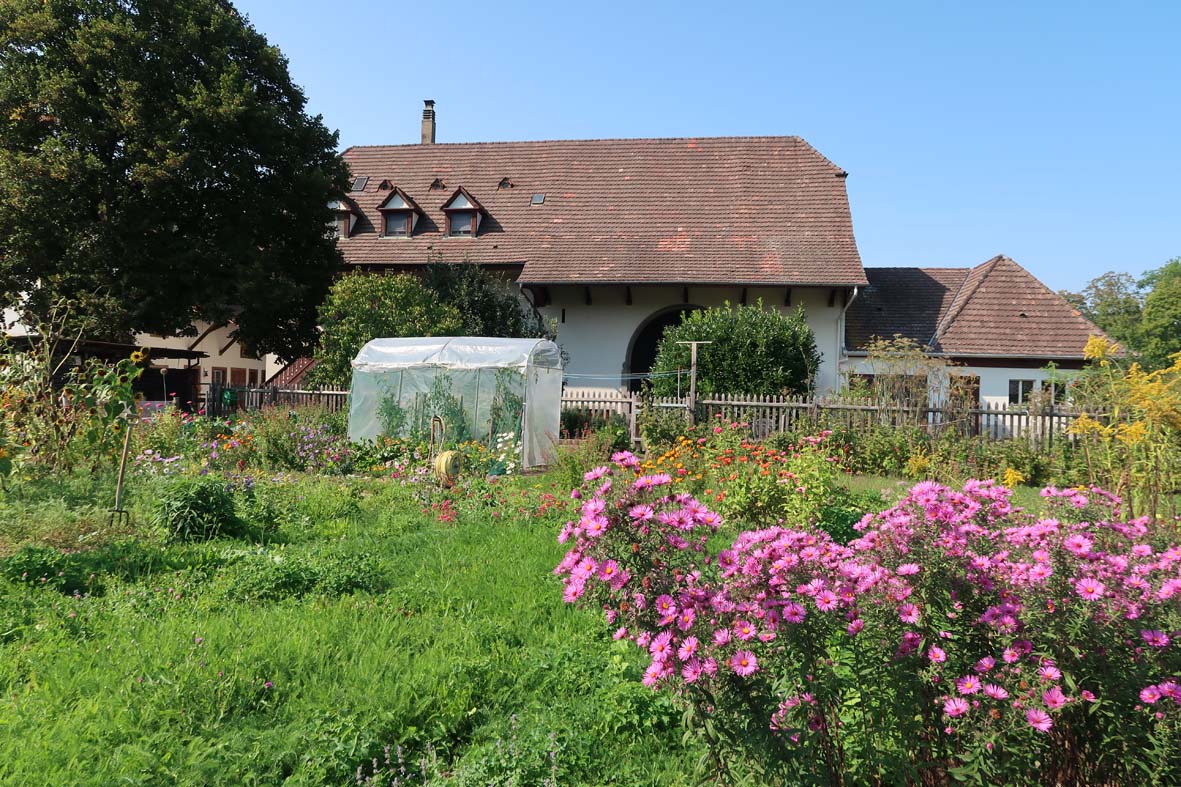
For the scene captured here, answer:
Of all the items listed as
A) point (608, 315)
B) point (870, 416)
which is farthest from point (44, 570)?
point (608, 315)

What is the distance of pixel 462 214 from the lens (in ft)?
78.9

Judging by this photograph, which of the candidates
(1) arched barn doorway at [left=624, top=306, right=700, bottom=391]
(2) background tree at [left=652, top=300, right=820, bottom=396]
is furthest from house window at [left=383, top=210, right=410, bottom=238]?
(2) background tree at [left=652, top=300, right=820, bottom=396]

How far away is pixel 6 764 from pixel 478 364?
1048 centimetres

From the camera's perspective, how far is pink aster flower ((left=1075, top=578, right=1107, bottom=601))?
2252 millimetres

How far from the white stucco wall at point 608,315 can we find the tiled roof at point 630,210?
755 millimetres

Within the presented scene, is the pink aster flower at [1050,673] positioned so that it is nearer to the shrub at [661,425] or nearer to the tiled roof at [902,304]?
the shrub at [661,425]

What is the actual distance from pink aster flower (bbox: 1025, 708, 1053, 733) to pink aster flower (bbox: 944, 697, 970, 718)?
0.16m

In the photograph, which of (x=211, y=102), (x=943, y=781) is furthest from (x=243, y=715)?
(x=211, y=102)

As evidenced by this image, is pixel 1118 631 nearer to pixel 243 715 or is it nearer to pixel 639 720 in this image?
pixel 639 720

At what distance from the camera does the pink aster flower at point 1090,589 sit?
2252 millimetres

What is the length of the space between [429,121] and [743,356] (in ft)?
67.0

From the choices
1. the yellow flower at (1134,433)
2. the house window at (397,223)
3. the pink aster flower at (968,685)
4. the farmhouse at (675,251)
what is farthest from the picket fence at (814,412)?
the pink aster flower at (968,685)

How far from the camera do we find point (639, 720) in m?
3.28

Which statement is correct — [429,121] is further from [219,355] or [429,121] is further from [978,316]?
[978,316]
